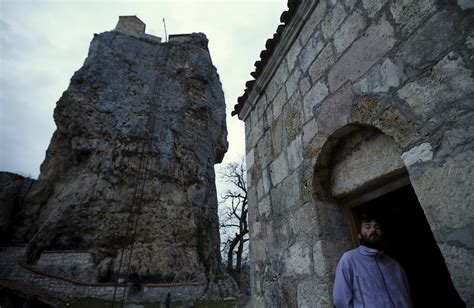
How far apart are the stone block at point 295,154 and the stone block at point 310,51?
24.0 inches

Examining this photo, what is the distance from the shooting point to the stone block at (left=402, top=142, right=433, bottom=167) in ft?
3.50

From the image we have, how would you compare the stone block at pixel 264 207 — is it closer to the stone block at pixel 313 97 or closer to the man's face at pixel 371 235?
the stone block at pixel 313 97

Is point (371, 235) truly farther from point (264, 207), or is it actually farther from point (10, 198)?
point (10, 198)

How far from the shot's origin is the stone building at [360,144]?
3.27ft

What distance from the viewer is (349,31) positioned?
62.5 inches

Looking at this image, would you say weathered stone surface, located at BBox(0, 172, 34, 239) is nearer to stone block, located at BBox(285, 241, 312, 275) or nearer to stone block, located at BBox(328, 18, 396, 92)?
stone block, located at BBox(285, 241, 312, 275)

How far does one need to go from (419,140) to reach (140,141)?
1481 centimetres

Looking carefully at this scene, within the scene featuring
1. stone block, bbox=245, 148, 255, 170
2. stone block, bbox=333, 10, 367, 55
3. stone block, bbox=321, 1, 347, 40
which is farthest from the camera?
stone block, bbox=245, 148, 255, 170

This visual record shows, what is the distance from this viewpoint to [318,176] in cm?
179

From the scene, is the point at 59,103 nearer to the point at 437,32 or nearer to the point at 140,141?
the point at 140,141

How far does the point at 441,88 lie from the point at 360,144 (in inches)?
22.8

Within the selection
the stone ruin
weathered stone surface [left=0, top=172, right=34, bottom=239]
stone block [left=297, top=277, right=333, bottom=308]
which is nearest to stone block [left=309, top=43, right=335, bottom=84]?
stone block [left=297, top=277, right=333, bottom=308]

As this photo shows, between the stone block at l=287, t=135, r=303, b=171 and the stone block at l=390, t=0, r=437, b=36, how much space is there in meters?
0.99

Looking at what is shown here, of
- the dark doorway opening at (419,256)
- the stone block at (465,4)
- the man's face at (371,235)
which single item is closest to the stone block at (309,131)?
the man's face at (371,235)
